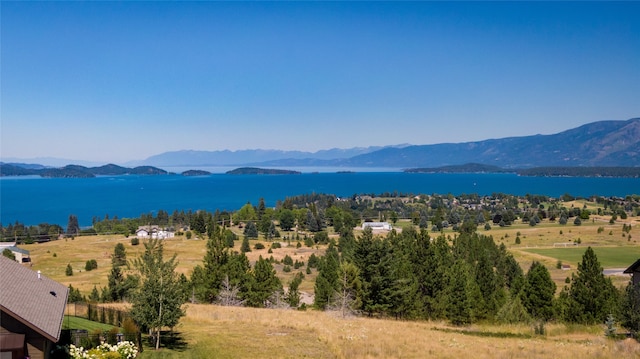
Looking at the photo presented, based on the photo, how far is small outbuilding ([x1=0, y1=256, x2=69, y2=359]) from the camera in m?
15.5

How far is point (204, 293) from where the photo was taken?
42.2m

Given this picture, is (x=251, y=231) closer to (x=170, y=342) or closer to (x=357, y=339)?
(x=357, y=339)

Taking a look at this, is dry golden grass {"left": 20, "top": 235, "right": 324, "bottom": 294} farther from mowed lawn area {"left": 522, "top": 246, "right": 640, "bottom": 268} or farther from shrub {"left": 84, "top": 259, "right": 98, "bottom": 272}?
mowed lawn area {"left": 522, "top": 246, "right": 640, "bottom": 268}

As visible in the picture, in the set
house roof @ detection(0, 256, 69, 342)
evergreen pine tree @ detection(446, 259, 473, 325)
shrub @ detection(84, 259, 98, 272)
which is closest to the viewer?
house roof @ detection(0, 256, 69, 342)

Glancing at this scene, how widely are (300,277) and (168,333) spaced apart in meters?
51.4

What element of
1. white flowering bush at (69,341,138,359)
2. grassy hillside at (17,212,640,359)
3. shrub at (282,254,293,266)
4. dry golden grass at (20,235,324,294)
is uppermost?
white flowering bush at (69,341,138,359)

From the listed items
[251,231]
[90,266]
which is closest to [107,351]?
[90,266]

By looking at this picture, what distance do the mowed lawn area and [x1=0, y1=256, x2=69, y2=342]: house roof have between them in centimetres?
8239

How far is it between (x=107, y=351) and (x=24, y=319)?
15.0ft

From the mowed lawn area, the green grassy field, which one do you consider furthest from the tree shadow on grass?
the mowed lawn area

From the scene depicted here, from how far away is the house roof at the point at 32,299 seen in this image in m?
15.7

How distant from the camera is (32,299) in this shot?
17750 millimetres

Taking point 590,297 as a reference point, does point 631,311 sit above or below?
above

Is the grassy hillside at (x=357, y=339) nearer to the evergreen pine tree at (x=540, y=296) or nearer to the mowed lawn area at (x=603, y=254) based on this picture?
the evergreen pine tree at (x=540, y=296)
